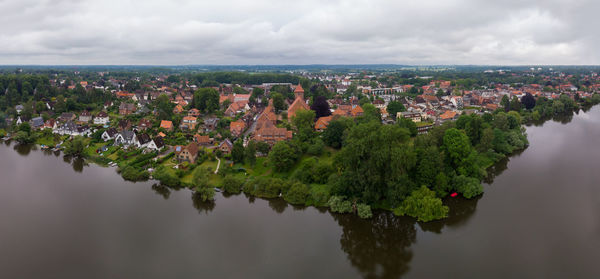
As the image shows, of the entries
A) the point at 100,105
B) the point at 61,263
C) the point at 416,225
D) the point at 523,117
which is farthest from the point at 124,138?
the point at 523,117

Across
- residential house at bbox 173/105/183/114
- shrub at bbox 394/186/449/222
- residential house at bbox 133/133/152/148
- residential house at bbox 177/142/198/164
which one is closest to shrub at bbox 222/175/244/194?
residential house at bbox 177/142/198/164

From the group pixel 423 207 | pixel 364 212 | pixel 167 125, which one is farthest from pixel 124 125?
pixel 423 207

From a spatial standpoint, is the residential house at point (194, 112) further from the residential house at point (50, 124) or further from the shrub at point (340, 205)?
the shrub at point (340, 205)

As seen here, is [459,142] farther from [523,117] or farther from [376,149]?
[523,117]

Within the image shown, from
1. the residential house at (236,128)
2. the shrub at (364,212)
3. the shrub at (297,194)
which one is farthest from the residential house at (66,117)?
the shrub at (364,212)

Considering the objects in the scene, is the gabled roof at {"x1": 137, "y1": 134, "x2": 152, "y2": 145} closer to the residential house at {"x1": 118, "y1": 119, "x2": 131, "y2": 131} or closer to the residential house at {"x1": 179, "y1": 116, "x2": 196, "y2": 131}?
the residential house at {"x1": 179, "y1": 116, "x2": 196, "y2": 131}

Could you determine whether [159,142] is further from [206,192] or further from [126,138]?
[206,192]

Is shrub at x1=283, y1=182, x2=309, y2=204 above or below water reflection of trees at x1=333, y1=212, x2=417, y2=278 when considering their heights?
above

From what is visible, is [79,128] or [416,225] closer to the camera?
[416,225]
